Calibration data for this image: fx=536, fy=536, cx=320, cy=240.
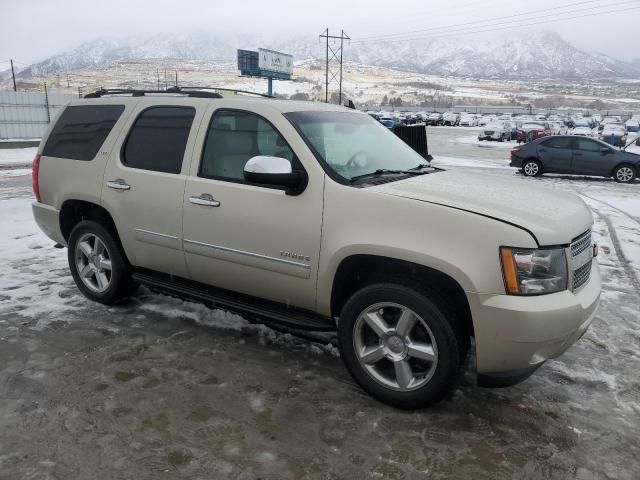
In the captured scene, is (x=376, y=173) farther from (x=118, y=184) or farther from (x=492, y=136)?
(x=492, y=136)

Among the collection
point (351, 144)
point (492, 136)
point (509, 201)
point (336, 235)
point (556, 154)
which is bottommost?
point (492, 136)

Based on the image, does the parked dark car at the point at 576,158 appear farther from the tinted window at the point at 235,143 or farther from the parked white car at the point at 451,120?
the parked white car at the point at 451,120

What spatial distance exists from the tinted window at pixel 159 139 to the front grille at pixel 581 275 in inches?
113

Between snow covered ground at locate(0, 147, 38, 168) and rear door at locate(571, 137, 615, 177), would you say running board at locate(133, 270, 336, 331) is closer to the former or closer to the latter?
snow covered ground at locate(0, 147, 38, 168)

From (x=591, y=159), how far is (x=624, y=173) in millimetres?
1033

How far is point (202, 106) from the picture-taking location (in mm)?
4176

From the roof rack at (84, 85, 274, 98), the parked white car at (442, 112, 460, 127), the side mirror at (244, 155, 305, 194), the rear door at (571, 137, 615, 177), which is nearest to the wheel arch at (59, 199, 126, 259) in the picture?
the roof rack at (84, 85, 274, 98)

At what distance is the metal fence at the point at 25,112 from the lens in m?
24.0

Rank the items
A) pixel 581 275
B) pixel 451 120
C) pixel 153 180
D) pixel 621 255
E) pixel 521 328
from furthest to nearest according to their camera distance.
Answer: pixel 451 120 < pixel 621 255 < pixel 153 180 < pixel 581 275 < pixel 521 328

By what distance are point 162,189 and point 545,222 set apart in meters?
2.77

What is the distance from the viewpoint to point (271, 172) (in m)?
3.35

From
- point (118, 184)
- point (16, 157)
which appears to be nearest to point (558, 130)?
point (16, 157)

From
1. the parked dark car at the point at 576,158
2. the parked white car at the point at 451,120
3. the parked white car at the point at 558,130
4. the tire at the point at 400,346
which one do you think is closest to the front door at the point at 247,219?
the tire at the point at 400,346

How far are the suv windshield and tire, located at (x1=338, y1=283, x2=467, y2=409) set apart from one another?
876mm
